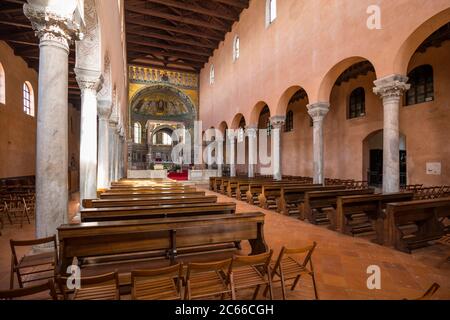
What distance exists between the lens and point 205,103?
24984 mm

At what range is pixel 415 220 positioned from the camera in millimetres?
4910

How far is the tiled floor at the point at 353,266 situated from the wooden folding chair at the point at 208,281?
1.89 feet

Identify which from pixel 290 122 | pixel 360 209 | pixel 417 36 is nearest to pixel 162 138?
pixel 290 122

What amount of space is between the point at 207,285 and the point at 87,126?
595 cm

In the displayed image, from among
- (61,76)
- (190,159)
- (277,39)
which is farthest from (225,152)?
(61,76)

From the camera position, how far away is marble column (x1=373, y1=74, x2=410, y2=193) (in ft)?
24.0

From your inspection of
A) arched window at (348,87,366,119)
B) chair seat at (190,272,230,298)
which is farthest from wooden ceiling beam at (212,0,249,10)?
chair seat at (190,272,230,298)

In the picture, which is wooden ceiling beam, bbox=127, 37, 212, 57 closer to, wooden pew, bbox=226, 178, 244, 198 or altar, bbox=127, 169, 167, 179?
altar, bbox=127, 169, 167, 179

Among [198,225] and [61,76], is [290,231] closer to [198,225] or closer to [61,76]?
[198,225]

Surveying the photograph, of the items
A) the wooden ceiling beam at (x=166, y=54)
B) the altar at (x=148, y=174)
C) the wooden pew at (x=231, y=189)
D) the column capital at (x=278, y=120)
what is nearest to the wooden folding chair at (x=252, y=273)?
the wooden pew at (x=231, y=189)

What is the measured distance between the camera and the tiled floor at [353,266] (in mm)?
3137

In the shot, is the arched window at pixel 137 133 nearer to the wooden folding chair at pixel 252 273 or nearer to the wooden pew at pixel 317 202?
the wooden pew at pixel 317 202

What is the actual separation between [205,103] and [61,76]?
21273 mm

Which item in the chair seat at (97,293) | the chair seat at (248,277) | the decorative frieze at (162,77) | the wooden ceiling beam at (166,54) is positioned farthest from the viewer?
the decorative frieze at (162,77)
